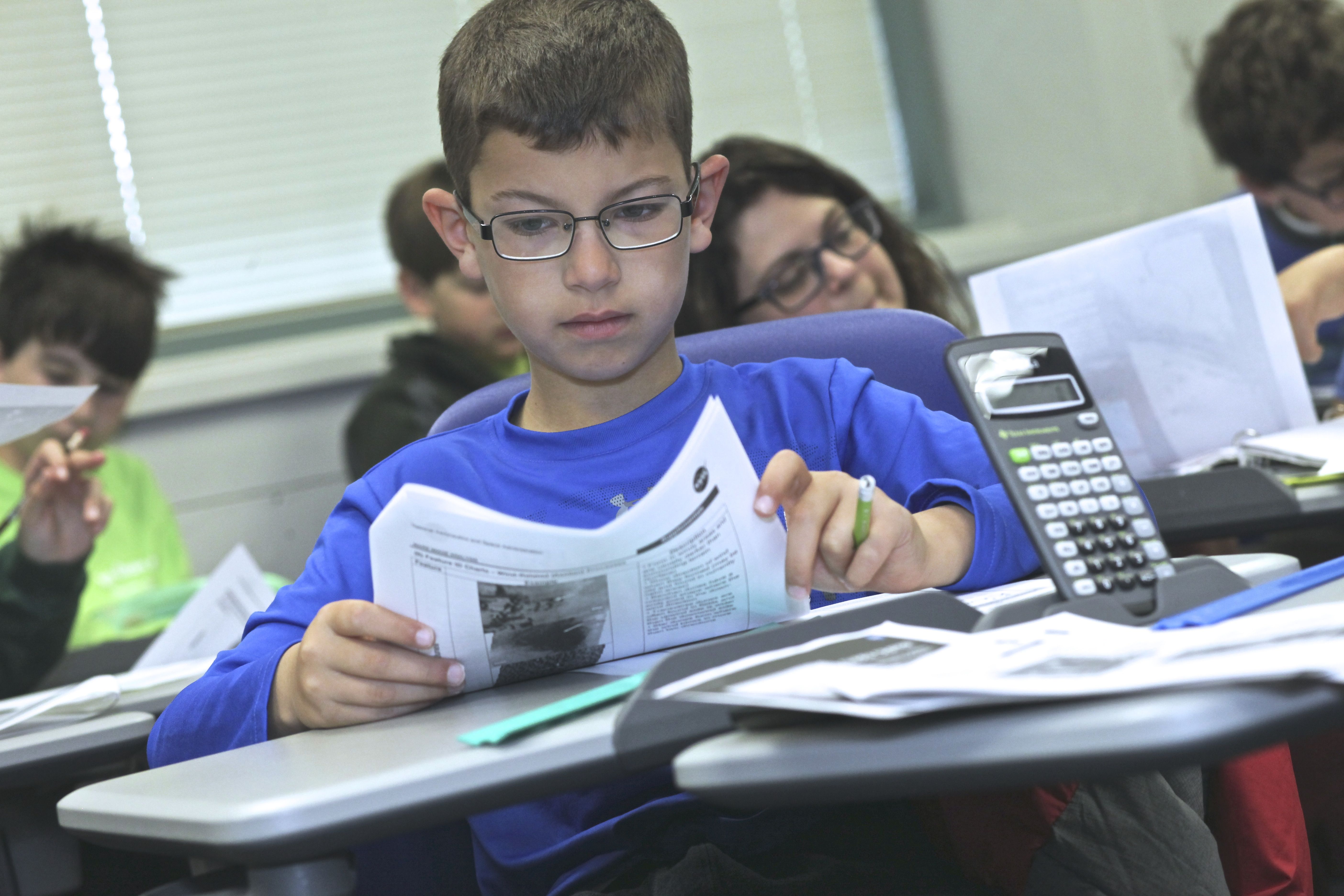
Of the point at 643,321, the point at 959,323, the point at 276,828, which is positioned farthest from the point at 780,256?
the point at 276,828

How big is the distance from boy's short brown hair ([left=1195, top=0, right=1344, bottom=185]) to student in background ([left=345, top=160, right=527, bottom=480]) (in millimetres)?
1368

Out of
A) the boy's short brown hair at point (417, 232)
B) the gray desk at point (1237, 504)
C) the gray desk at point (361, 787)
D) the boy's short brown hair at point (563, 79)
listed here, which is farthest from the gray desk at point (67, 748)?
the boy's short brown hair at point (417, 232)

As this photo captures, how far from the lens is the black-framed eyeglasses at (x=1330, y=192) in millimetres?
1943

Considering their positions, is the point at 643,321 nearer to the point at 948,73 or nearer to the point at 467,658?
the point at 467,658

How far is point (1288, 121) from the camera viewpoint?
1971 mm

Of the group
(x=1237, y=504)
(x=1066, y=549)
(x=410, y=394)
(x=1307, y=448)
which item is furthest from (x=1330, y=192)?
(x=410, y=394)

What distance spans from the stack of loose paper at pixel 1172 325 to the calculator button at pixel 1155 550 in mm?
691

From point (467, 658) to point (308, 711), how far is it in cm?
11

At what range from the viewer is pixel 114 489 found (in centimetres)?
237

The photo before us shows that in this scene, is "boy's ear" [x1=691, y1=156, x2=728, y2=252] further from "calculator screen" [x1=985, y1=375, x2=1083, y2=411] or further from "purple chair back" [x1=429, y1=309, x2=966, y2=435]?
"calculator screen" [x1=985, y1=375, x2=1083, y2=411]

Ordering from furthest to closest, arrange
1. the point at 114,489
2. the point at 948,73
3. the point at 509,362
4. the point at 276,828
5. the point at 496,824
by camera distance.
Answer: the point at 948,73 → the point at 509,362 → the point at 114,489 → the point at 496,824 → the point at 276,828

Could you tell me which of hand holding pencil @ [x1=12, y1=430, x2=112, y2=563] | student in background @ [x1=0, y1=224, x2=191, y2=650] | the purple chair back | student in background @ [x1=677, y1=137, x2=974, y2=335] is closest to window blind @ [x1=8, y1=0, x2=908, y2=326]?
student in background @ [x1=0, y1=224, x2=191, y2=650]

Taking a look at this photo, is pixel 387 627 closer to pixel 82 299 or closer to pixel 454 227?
pixel 454 227

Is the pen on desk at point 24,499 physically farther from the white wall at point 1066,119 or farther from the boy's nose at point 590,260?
the white wall at point 1066,119
